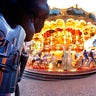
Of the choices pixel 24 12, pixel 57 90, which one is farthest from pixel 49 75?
pixel 24 12

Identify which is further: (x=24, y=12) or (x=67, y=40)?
(x=67, y=40)

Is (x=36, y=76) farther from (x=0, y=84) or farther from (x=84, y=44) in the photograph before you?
(x=0, y=84)

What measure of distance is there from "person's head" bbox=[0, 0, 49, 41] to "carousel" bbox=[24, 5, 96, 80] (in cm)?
578

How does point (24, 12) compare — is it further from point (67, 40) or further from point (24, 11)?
point (67, 40)

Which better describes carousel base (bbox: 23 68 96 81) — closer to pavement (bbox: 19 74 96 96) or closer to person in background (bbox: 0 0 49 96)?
pavement (bbox: 19 74 96 96)

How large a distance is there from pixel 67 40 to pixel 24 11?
239 inches

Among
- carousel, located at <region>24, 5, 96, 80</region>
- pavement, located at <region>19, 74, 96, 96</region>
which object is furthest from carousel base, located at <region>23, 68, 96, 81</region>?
carousel, located at <region>24, 5, 96, 80</region>

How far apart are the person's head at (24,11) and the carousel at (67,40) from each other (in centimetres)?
578

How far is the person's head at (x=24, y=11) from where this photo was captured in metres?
0.30

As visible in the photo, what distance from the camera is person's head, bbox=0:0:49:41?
0.30m

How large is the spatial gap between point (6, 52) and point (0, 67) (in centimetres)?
1

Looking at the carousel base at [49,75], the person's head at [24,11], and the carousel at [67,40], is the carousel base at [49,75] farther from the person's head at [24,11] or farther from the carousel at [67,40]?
the person's head at [24,11]

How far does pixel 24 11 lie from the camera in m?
0.31

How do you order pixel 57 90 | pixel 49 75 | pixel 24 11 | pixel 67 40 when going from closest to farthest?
pixel 24 11 < pixel 57 90 < pixel 49 75 < pixel 67 40
